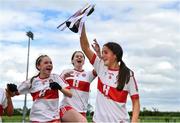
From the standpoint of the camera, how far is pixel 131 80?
860 cm

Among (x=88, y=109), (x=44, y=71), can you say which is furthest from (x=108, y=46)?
(x=88, y=109)

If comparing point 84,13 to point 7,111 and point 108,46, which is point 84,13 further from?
point 7,111

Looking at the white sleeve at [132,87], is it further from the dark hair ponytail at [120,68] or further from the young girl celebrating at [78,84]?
the young girl celebrating at [78,84]

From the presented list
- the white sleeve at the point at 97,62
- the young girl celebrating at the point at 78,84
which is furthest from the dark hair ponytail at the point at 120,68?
the young girl celebrating at the point at 78,84

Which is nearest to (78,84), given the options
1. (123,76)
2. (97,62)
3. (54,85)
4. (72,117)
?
(72,117)

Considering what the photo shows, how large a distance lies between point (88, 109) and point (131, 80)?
3776mm

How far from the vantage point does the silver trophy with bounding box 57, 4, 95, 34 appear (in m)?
9.04

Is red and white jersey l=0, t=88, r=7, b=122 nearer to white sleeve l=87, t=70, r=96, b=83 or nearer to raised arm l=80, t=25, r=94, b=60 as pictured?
raised arm l=80, t=25, r=94, b=60

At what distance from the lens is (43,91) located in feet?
33.8

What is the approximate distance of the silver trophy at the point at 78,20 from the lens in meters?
9.04

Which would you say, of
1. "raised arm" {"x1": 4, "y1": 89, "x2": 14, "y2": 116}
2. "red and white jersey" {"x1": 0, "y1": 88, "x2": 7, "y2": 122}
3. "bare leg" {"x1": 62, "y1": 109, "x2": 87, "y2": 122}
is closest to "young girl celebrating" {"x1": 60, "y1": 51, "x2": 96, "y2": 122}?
"bare leg" {"x1": 62, "y1": 109, "x2": 87, "y2": 122}

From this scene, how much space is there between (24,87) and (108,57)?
94.5 inches

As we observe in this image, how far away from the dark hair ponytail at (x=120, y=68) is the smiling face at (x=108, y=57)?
1.9 inches

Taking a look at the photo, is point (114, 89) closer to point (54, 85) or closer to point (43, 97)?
point (54, 85)
